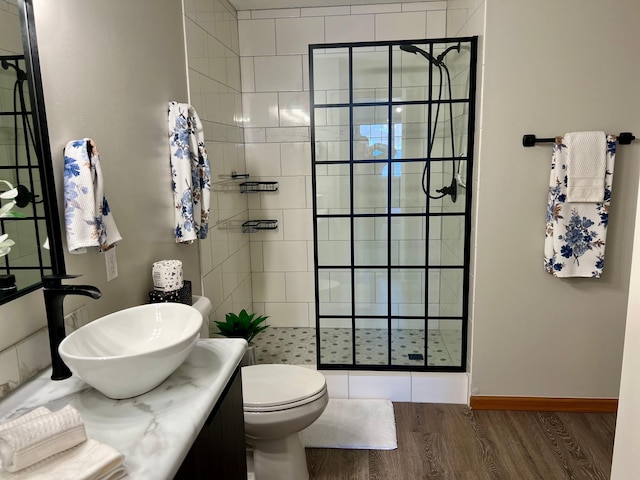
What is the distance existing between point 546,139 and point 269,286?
89.2 inches

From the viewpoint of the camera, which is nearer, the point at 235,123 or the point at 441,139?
the point at 441,139

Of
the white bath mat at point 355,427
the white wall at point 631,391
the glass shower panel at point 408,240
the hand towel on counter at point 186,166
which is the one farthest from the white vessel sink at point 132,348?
the glass shower panel at point 408,240

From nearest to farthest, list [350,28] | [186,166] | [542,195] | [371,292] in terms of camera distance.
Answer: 1. [186,166]
2. [542,195]
3. [371,292]
4. [350,28]

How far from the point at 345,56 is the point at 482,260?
132cm

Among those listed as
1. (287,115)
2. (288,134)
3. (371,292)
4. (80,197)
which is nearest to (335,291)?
(371,292)

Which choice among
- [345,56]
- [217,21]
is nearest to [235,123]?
[217,21]

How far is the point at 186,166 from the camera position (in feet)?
7.14

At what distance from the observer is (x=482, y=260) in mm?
2551

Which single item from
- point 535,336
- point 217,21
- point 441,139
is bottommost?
point 535,336

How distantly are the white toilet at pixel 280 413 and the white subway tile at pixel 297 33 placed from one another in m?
2.35

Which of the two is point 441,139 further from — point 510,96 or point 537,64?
point 537,64

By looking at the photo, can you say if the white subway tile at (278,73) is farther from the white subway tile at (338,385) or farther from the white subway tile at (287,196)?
the white subway tile at (338,385)

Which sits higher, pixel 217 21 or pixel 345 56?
pixel 217 21

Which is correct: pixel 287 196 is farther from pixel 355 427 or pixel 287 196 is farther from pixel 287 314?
pixel 355 427
